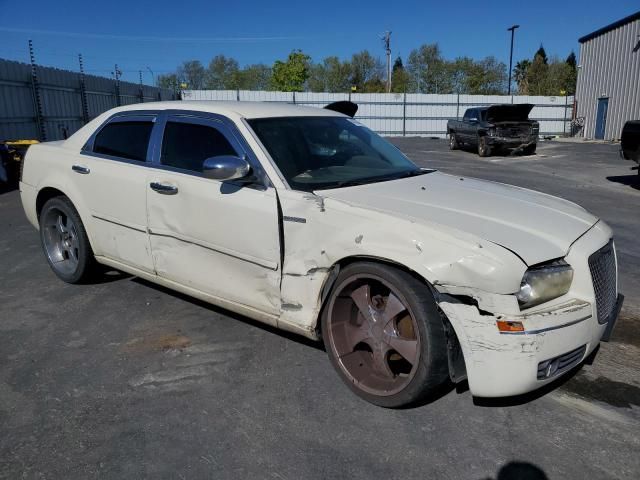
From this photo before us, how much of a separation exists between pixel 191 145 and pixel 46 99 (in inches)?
557

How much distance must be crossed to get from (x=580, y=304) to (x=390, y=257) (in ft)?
3.16

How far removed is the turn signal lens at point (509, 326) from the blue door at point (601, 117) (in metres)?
30.4

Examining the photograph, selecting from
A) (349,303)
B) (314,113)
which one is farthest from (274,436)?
(314,113)

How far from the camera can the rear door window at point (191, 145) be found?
3.70 m

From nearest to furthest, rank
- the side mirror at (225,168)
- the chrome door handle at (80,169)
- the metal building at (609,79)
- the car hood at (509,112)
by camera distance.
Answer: the side mirror at (225,168) → the chrome door handle at (80,169) → the car hood at (509,112) → the metal building at (609,79)

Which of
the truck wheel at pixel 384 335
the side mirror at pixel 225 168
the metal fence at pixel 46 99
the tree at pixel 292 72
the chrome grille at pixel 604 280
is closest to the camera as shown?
the truck wheel at pixel 384 335

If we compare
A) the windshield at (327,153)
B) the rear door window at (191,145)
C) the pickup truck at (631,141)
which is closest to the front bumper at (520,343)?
the windshield at (327,153)

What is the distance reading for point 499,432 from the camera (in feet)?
8.82

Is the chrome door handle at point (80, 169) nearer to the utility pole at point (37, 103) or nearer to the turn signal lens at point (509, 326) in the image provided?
the turn signal lens at point (509, 326)

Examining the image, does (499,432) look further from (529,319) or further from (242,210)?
(242,210)

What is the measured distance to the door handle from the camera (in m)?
3.71

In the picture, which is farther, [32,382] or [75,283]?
[75,283]

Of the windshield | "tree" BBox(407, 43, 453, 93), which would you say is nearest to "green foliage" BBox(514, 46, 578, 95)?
"tree" BBox(407, 43, 453, 93)

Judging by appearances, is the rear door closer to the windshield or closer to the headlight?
the windshield
